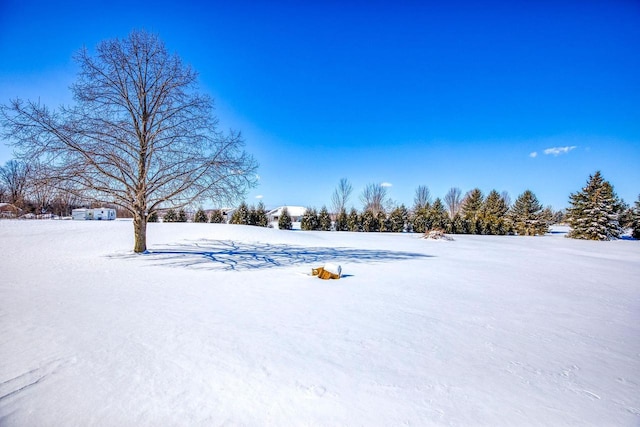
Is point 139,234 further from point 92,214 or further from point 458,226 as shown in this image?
point 458,226

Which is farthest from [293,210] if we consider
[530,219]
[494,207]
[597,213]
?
[597,213]

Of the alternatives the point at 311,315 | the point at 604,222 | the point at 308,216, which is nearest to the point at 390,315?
the point at 311,315

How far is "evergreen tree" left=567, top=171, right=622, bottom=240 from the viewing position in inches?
1168

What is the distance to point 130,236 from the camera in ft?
47.0

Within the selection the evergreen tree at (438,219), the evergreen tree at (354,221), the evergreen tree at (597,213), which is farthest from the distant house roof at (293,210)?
the evergreen tree at (597,213)

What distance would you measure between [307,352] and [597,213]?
41084 millimetres

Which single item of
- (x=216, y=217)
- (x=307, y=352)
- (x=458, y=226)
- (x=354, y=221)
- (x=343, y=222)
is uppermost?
(x=216, y=217)

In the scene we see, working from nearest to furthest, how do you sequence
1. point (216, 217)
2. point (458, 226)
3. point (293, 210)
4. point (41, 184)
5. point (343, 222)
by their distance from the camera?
point (41, 184)
point (458, 226)
point (216, 217)
point (343, 222)
point (293, 210)

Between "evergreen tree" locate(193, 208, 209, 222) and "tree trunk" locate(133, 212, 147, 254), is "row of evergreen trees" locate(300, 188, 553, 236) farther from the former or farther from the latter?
"tree trunk" locate(133, 212, 147, 254)

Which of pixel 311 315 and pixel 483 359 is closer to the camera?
pixel 483 359

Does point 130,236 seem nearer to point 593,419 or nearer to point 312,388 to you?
point 312,388

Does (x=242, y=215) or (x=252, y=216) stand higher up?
(x=242, y=215)

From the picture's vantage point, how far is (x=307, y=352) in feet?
10.8

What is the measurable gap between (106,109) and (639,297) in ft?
57.9
